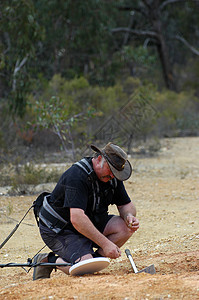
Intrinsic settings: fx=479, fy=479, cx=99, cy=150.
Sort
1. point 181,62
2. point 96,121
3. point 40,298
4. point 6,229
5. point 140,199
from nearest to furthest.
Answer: point 40,298 → point 6,229 → point 140,199 → point 96,121 → point 181,62

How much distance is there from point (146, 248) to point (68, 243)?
1372 millimetres

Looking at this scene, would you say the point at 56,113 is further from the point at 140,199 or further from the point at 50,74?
the point at 50,74

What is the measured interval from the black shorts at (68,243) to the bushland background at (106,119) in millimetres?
307

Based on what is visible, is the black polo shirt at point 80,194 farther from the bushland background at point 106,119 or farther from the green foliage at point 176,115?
the green foliage at point 176,115

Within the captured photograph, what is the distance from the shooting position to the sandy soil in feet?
10.0

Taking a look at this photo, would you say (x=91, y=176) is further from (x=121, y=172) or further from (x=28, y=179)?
(x=28, y=179)

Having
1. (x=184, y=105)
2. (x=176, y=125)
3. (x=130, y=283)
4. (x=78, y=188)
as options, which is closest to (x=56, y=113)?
(x=78, y=188)

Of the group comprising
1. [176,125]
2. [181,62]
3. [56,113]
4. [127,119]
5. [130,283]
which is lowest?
[181,62]

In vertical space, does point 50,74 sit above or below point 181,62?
above

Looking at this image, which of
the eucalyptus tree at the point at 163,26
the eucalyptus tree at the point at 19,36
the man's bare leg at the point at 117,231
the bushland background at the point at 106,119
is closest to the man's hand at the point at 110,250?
the bushland background at the point at 106,119

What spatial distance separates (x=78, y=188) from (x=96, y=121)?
11.0 m

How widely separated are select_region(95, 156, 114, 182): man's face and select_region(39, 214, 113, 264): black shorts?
518 millimetres

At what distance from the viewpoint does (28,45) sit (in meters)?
13.0

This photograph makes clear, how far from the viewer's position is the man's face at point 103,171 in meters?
3.73
